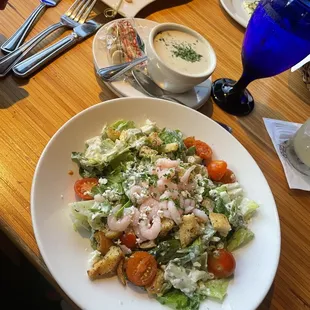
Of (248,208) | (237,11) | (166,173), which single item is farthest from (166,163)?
(237,11)

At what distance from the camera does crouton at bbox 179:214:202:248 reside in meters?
0.99

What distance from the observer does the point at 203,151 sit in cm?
119

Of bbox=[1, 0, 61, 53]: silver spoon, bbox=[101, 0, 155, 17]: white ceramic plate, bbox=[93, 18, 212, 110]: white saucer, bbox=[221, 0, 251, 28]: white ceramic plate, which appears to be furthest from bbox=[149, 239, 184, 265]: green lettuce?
bbox=[221, 0, 251, 28]: white ceramic plate

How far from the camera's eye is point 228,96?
1440 millimetres

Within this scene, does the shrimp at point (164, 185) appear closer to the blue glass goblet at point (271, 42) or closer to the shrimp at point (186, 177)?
the shrimp at point (186, 177)

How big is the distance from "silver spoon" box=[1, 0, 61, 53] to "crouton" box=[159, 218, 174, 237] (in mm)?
690

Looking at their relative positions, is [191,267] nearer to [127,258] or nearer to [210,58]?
[127,258]

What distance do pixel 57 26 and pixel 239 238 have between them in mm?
862

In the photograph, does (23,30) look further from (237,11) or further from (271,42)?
(237,11)

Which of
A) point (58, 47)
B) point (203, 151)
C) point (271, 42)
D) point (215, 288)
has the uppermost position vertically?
point (271, 42)

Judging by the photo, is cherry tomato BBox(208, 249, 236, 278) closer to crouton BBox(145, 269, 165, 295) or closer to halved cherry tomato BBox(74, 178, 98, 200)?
crouton BBox(145, 269, 165, 295)

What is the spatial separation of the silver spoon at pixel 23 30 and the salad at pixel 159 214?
40cm

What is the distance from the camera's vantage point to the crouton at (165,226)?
98 centimetres

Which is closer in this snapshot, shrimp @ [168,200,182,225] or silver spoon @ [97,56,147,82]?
shrimp @ [168,200,182,225]
